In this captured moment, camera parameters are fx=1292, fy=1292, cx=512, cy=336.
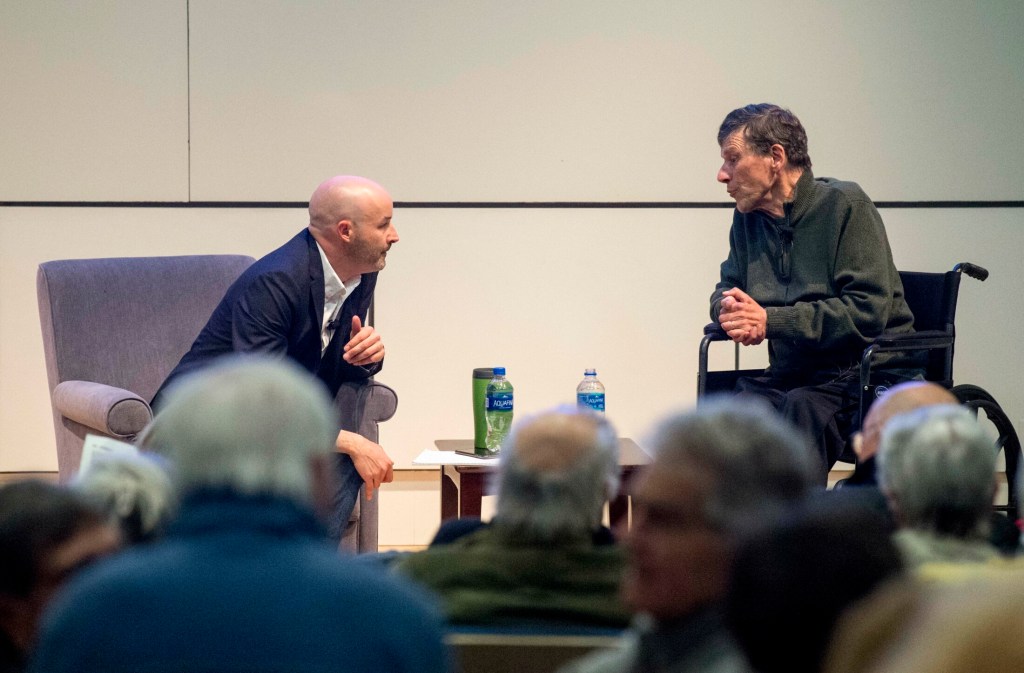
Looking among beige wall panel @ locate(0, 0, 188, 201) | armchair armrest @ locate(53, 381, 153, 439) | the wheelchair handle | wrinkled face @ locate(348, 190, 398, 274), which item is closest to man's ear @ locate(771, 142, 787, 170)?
the wheelchair handle

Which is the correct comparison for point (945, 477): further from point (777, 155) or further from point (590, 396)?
point (590, 396)

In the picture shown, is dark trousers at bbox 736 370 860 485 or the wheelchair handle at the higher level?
the wheelchair handle

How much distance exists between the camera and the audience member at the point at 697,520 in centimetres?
120

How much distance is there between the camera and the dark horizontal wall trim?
4488 millimetres

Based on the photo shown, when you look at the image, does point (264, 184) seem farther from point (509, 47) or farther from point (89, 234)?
point (509, 47)

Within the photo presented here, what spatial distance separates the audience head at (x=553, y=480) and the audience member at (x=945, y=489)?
→ 0.36 metres

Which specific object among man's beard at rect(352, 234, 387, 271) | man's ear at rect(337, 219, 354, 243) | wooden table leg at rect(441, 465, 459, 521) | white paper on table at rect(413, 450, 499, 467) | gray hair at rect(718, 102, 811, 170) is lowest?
wooden table leg at rect(441, 465, 459, 521)

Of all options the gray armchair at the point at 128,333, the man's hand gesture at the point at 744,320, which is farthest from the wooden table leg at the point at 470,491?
the man's hand gesture at the point at 744,320

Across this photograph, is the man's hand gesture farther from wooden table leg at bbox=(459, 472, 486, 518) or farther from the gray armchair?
the gray armchair

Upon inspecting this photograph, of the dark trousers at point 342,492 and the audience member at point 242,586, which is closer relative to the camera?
the audience member at point 242,586

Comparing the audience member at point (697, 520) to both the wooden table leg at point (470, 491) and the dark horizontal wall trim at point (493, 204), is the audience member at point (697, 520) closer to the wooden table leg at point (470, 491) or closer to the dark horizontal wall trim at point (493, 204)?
the wooden table leg at point (470, 491)

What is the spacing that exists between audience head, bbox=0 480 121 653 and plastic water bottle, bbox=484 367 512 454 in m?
2.24

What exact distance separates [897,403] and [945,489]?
2.02ft

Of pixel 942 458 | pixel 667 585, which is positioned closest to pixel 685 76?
pixel 942 458
